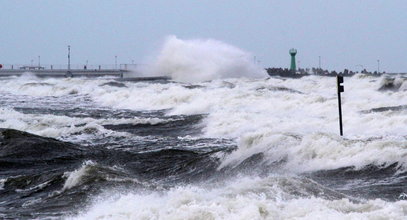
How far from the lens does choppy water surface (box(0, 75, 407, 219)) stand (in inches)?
410

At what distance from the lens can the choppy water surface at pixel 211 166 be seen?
1042 cm

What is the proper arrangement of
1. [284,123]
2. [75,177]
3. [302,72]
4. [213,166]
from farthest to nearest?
[302,72]
[284,123]
[213,166]
[75,177]

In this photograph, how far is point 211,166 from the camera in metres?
17.6

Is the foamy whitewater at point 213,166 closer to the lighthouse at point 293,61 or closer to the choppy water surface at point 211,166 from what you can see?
the choppy water surface at point 211,166

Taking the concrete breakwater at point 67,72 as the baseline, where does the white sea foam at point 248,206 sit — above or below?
below

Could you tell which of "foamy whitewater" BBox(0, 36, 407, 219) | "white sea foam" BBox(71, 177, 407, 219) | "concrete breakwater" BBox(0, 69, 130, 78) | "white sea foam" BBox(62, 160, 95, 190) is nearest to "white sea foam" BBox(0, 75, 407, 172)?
"foamy whitewater" BBox(0, 36, 407, 219)

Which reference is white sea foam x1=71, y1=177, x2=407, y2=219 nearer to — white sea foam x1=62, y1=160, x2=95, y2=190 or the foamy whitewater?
the foamy whitewater

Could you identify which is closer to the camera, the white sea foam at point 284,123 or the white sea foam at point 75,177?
the white sea foam at point 75,177

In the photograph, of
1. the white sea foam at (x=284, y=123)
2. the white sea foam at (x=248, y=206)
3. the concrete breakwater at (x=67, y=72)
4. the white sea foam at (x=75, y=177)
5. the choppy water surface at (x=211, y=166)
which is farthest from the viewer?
the concrete breakwater at (x=67, y=72)

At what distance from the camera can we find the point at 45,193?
47.1 ft

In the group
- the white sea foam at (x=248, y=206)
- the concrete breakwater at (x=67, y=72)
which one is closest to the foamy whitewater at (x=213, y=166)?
the white sea foam at (x=248, y=206)

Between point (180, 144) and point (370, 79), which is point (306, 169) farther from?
point (370, 79)

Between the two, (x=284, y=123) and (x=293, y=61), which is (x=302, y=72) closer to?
(x=293, y=61)

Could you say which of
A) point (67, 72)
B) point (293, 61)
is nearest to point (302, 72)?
point (293, 61)
